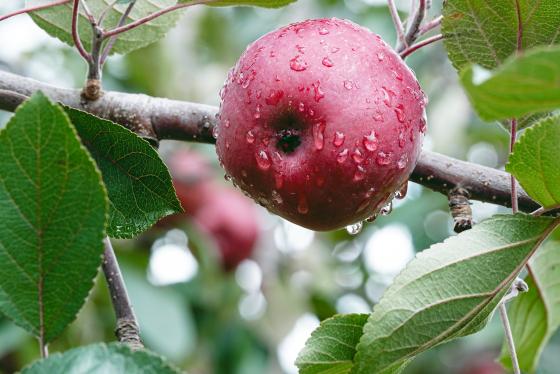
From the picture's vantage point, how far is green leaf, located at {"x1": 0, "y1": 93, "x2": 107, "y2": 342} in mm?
611

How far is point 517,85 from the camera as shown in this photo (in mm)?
530

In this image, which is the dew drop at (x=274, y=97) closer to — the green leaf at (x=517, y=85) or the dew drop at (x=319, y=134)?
the dew drop at (x=319, y=134)

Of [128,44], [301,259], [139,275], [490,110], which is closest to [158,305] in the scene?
[139,275]

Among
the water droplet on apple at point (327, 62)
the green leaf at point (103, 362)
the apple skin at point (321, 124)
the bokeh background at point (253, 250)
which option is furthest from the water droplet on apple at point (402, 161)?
the bokeh background at point (253, 250)

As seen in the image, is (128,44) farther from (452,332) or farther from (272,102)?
(452,332)

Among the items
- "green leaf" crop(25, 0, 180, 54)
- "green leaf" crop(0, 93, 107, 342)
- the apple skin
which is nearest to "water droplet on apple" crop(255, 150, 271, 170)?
the apple skin

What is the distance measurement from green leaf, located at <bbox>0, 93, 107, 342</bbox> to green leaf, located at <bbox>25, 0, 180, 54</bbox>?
0.43 meters

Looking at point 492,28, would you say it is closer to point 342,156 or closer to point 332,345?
point 342,156

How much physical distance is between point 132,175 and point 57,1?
345 millimetres

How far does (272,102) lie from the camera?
785 millimetres

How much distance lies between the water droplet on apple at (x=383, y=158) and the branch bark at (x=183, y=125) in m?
0.15

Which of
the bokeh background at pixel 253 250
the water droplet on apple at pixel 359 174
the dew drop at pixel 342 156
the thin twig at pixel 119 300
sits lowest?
the bokeh background at pixel 253 250

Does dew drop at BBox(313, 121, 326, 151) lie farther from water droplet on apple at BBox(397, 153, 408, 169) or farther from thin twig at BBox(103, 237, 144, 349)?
thin twig at BBox(103, 237, 144, 349)

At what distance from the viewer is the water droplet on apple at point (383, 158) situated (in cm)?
77
